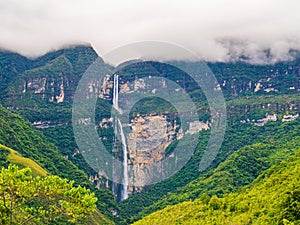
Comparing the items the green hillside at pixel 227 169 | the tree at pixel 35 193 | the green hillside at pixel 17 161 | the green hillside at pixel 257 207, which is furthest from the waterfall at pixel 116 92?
the tree at pixel 35 193

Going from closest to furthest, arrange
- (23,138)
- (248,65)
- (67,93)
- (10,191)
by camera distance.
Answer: (10,191), (23,138), (67,93), (248,65)

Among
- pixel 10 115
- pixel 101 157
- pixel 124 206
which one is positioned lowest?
pixel 124 206

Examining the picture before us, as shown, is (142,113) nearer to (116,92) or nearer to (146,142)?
(146,142)

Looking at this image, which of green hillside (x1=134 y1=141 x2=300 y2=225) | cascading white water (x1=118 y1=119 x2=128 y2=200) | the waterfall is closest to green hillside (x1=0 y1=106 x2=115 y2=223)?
cascading white water (x1=118 y1=119 x2=128 y2=200)

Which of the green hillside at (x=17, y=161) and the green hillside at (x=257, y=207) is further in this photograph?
the green hillside at (x=17, y=161)

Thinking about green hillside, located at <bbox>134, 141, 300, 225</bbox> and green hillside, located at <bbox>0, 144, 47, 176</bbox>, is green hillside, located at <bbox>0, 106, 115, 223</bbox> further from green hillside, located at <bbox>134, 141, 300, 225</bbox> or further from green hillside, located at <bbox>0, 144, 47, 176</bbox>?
green hillside, located at <bbox>134, 141, 300, 225</bbox>

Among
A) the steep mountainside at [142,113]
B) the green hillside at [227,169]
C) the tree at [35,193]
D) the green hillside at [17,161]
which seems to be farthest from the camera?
the steep mountainside at [142,113]

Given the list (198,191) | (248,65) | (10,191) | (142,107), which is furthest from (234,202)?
(248,65)

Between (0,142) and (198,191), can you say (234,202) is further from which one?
(0,142)

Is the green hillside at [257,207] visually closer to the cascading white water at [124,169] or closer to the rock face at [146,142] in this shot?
the cascading white water at [124,169]
